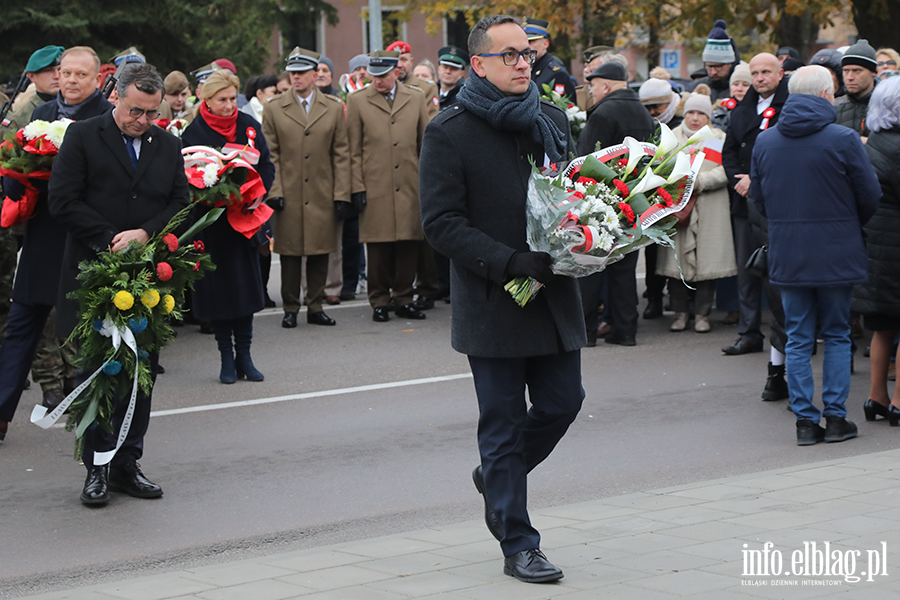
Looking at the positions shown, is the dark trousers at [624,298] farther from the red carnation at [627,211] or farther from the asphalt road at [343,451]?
the red carnation at [627,211]

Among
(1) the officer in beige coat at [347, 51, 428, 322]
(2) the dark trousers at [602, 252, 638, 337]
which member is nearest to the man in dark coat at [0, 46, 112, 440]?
(1) the officer in beige coat at [347, 51, 428, 322]

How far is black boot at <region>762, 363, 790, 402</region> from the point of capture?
28.5ft

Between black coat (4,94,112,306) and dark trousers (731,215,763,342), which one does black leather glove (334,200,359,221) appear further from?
black coat (4,94,112,306)

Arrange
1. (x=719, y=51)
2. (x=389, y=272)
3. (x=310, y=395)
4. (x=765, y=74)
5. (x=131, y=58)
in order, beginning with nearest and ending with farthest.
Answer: (x=310, y=395)
(x=765, y=74)
(x=131, y=58)
(x=389, y=272)
(x=719, y=51)

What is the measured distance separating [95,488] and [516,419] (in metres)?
2.61

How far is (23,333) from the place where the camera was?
757cm

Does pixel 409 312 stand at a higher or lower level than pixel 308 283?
lower

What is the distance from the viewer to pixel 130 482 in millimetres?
6656

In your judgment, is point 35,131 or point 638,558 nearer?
point 638,558

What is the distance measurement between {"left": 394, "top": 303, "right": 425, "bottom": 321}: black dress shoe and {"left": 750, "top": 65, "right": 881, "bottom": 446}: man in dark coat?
17.8 feet

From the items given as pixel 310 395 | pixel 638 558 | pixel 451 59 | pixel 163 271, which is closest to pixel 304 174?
pixel 451 59

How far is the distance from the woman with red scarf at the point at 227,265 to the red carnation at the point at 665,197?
5213mm

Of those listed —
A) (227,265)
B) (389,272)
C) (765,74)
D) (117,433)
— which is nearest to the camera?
(117,433)

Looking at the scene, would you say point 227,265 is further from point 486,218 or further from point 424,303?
point 486,218
